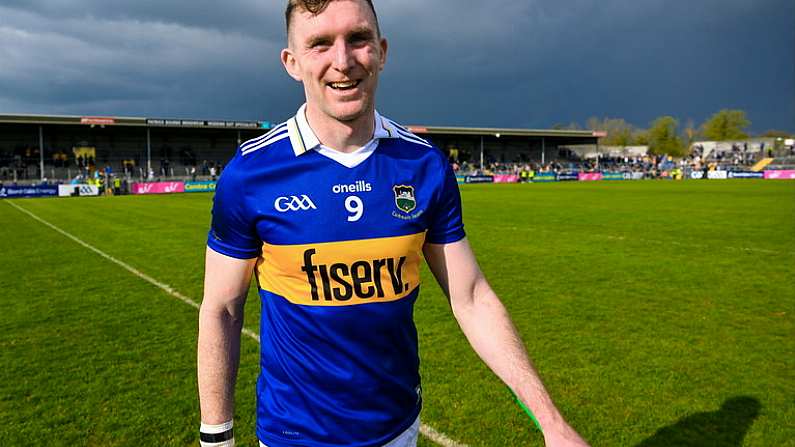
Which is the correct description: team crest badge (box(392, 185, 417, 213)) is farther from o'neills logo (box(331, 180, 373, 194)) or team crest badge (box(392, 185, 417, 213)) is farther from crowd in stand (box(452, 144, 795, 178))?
crowd in stand (box(452, 144, 795, 178))

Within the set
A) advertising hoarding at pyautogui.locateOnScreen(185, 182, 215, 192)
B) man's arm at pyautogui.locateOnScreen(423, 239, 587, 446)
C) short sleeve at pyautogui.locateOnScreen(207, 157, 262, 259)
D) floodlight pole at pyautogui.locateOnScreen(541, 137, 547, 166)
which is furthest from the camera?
floodlight pole at pyautogui.locateOnScreen(541, 137, 547, 166)

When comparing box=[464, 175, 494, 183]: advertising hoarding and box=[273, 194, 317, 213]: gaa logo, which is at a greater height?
box=[464, 175, 494, 183]: advertising hoarding

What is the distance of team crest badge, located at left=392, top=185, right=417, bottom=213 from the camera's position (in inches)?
80.6

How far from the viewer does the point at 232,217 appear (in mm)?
1957

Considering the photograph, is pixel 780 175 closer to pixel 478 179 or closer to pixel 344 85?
pixel 478 179

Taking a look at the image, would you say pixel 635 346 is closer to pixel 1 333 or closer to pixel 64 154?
pixel 1 333

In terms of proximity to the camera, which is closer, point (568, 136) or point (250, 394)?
point (250, 394)

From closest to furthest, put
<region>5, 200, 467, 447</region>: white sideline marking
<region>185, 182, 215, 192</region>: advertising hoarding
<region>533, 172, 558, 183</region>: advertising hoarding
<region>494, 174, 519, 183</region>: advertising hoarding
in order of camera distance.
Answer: <region>5, 200, 467, 447</region>: white sideline marking
<region>185, 182, 215, 192</region>: advertising hoarding
<region>494, 174, 519, 183</region>: advertising hoarding
<region>533, 172, 558, 183</region>: advertising hoarding

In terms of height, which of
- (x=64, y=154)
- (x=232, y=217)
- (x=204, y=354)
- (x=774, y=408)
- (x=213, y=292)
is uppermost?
(x=64, y=154)

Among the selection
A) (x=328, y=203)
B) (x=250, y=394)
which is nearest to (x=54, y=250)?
(x=250, y=394)

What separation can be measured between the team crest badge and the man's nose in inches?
18.5

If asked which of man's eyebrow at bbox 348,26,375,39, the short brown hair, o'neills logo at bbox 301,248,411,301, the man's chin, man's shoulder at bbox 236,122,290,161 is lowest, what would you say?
o'neills logo at bbox 301,248,411,301

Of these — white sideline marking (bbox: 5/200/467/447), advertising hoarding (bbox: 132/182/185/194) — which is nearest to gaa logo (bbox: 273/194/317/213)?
white sideline marking (bbox: 5/200/467/447)

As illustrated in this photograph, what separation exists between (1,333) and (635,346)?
7.75 m
